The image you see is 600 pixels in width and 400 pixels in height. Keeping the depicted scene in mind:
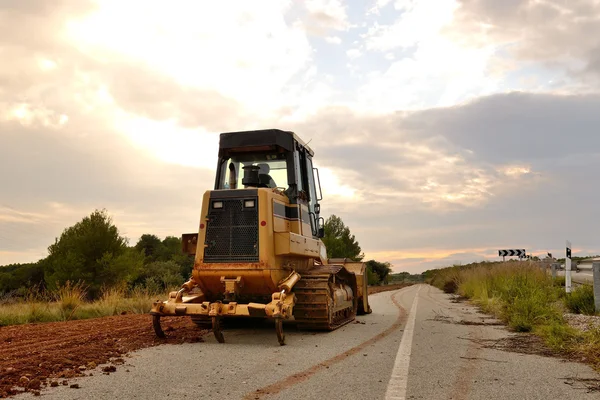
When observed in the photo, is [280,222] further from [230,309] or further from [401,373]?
[401,373]

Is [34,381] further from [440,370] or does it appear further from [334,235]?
[334,235]

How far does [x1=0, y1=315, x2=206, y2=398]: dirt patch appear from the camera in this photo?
537 centimetres

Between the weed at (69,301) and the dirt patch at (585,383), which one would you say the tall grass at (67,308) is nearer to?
the weed at (69,301)

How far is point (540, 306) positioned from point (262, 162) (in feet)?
20.9

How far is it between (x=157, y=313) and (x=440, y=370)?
4.80 meters

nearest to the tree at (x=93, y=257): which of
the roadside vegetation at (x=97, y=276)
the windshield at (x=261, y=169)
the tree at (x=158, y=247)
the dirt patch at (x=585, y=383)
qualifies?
the roadside vegetation at (x=97, y=276)

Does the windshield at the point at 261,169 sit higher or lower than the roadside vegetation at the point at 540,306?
higher

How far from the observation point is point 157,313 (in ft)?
27.5

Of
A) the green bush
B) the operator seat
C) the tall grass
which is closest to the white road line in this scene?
the operator seat

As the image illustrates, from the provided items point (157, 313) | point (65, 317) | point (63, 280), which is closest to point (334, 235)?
point (63, 280)

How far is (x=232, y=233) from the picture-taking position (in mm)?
8977

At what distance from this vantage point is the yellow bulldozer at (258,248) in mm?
8461

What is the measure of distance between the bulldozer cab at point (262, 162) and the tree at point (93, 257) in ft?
99.1

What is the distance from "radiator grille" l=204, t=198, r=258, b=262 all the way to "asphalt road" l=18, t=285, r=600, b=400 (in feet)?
4.72
